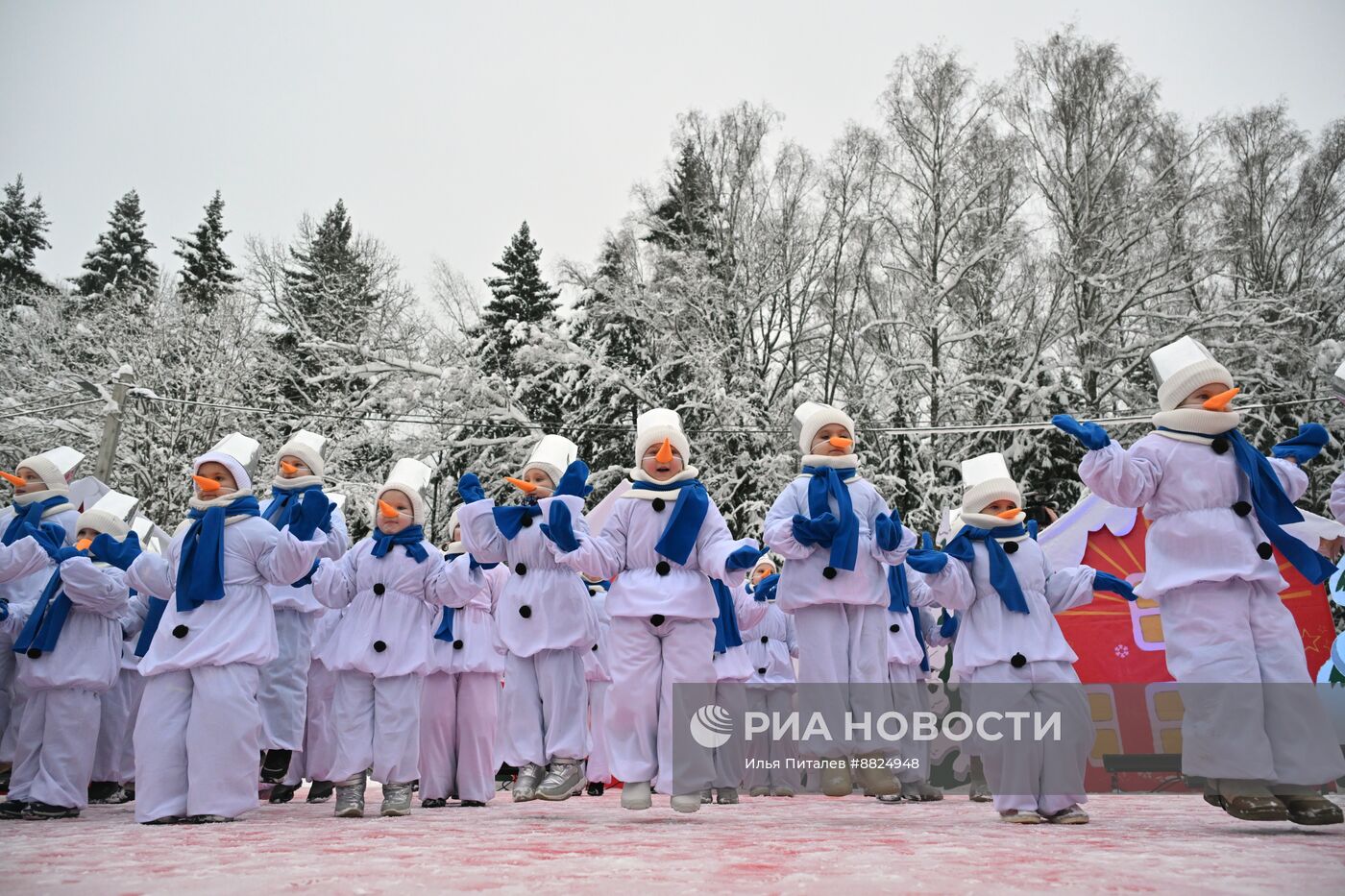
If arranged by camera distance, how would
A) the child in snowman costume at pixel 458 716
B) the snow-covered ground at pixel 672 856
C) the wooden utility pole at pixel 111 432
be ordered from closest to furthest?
the snow-covered ground at pixel 672 856 → the child in snowman costume at pixel 458 716 → the wooden utility pole at pixel 111 432

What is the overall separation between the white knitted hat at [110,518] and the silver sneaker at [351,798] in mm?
3164

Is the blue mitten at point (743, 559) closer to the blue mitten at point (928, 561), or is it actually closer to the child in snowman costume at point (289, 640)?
the blue mitten at point (928, 561)

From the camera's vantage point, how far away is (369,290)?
31.2 metres

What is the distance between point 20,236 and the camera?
37.2 m

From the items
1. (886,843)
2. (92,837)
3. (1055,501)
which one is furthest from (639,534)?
(1055,501)

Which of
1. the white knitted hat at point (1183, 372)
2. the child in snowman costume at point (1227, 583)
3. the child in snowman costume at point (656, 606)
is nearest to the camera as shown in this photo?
the child in snowman costume at point (1227, 583)

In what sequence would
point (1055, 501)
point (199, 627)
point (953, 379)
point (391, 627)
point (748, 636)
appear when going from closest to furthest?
point (199, 627)
point (391, 627)
point (748, 636)
point (1055, 501)
point (953, 379)

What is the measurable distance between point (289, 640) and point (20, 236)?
118 feet

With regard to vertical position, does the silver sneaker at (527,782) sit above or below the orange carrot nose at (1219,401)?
below

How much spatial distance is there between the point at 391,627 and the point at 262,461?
788 inches

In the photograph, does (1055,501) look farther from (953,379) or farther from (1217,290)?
(1217,290)

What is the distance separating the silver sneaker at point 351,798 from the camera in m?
6.34

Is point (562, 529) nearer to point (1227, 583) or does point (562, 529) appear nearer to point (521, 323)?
point (1227, 583)

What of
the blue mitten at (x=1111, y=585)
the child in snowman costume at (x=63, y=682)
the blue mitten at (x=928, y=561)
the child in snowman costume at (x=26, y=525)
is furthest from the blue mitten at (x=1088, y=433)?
the child in snowman costume at (x=26, y=525)
